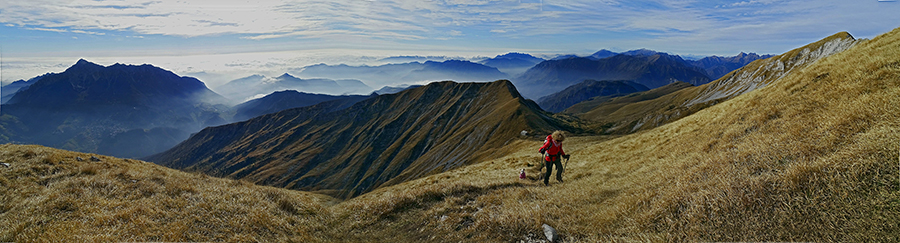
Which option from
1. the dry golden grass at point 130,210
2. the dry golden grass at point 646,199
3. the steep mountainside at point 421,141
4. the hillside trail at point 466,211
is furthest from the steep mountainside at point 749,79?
the dry golden grass at point 130,210

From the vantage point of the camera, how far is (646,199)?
374 inches

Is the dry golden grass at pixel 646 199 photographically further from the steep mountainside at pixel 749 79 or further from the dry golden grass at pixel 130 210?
the steep mountainside at pixel 749 79

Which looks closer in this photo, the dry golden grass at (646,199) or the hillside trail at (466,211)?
the dry golden grass at (646,199)

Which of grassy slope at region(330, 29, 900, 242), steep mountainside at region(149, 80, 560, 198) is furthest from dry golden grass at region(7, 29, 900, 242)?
steep mountainside at region(149, 80, 560, 198)

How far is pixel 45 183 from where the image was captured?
14.6 m

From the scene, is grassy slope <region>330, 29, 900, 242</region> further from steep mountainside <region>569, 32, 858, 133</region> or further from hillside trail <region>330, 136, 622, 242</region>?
steep mountainside <region>569, 32, 858, 133</region>

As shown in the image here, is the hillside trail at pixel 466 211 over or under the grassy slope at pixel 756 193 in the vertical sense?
under

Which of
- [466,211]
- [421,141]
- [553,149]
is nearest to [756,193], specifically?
[466,211]

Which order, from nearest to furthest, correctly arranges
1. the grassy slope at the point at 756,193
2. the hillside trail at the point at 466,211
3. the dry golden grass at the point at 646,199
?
the grassy slope at the point at 756,193 → the dry golden grass at the point at 646,199 → the hillside trail at the point at 466,211

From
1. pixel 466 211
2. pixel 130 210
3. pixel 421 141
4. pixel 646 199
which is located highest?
pixel 646 199

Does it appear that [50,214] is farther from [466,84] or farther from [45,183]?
[466,84]

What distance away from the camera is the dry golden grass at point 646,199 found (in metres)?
6.50

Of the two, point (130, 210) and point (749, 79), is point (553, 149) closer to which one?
point (130, 210)

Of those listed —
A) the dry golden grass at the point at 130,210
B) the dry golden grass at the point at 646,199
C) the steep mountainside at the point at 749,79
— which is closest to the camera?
the dry golden grass at the point at 646,199
